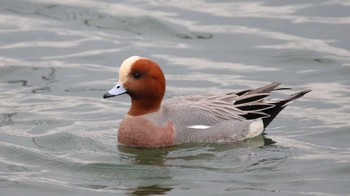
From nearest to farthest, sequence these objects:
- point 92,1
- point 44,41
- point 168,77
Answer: point 168,77, point 44,41, point 92,1

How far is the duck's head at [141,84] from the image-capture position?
1012 centimetres

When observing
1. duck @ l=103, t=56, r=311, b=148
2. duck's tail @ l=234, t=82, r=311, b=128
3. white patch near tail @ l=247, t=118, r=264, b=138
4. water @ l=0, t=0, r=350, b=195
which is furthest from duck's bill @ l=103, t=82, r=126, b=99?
white patch near tail @ l=247, t=118, r=264, b=138

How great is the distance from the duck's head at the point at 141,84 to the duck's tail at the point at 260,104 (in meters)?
0.99

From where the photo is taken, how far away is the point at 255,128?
10727 mm

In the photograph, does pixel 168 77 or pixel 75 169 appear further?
pixel 168 77

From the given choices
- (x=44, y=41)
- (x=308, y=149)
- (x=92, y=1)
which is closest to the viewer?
(x=308, y=149)

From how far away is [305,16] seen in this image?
1531cm

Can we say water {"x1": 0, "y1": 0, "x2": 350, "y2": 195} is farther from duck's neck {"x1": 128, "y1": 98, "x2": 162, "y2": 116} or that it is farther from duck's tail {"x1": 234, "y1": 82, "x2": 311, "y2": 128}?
duck's neck {"x1": 128, "y1": 98, "x2": 162, "y2": 116}

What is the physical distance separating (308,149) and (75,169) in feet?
7.97

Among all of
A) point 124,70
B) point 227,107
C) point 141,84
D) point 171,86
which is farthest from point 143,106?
point 171,86

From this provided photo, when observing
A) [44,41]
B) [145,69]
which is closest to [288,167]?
[145,69]

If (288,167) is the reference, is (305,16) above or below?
above

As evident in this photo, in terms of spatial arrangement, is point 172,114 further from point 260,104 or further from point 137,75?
point 260,104

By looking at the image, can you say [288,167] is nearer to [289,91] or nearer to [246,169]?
[246,169]
